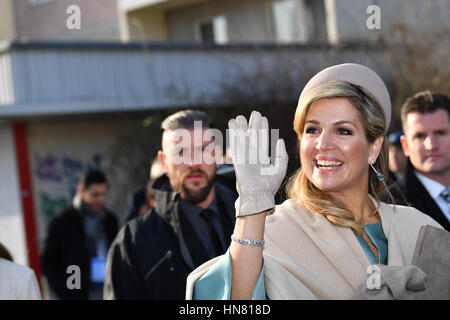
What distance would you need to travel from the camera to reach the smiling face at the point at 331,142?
3.09m

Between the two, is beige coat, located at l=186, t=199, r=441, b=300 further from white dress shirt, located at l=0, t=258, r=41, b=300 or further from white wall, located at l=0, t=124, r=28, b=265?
white wall, located at l=0, t=124, r=28, b=265

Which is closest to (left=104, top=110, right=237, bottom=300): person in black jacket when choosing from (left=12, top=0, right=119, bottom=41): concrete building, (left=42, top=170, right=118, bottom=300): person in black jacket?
(left=42, top=170, right=118, bottom=300): person in black jacket

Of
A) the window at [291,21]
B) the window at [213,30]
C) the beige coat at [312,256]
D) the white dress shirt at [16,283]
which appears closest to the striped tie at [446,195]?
the beige coat at [312,256]

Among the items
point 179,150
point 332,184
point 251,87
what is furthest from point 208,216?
point 251,87

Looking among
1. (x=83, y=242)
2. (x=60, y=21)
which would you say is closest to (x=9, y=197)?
(x=83, y=242)

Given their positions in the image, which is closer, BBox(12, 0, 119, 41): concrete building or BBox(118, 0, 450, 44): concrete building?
BBox(118, 0, 450, 44): concrete building

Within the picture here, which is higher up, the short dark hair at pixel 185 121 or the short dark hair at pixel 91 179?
the short dark hair at pixel 185 121

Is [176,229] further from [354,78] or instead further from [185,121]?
[354,78]

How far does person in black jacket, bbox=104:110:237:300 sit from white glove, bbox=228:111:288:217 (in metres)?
1.69

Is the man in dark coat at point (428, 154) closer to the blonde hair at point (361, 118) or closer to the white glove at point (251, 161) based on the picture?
the blonde hair at point (361, 118)

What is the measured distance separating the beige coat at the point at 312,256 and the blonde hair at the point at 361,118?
0.12 feet

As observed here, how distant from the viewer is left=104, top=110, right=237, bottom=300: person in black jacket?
4371 millimetres

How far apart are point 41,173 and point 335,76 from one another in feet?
37.5

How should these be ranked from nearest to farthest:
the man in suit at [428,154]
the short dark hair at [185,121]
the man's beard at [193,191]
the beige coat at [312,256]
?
the beige coat at [312,256]
the man's beard at [193,191]
the short dark hair at [185,121]
the man in suit at [428,154]
